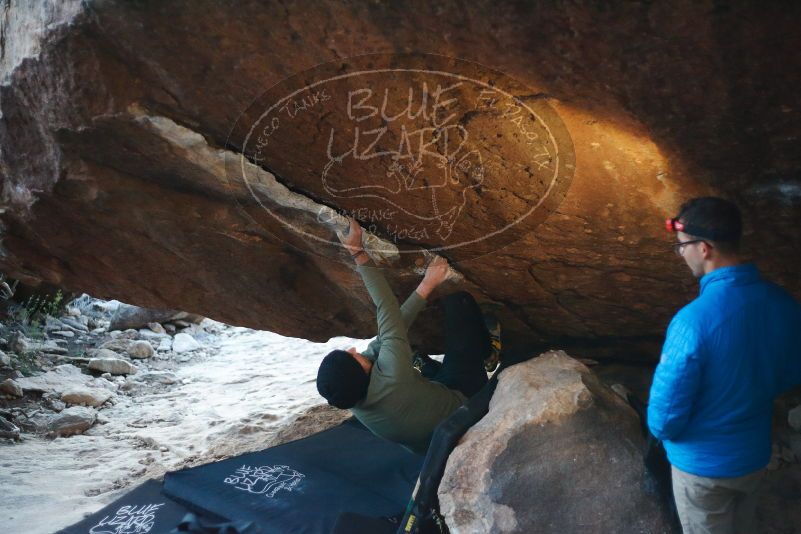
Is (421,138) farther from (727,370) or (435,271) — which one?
(727,370)

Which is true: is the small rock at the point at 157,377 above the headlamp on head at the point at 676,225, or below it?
below

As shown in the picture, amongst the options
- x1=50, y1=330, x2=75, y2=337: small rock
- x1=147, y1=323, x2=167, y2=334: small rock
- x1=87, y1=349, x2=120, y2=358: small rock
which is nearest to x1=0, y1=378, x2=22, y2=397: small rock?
x1=87, y1=349, x2=120, y2=358: small rock

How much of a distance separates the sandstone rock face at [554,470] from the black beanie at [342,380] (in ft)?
1.99

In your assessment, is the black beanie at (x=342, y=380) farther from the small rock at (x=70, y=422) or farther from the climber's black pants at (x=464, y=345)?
the small rock at (x=70, y=422)

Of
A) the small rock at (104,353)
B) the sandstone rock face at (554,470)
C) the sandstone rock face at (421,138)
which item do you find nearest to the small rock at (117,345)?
the small rock at (104,353)

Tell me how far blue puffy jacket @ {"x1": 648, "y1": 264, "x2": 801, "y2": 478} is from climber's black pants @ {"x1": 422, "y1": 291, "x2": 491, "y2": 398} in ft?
5.44

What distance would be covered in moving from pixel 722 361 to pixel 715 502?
496 millimetres

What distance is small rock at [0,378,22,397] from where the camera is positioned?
18.6ft

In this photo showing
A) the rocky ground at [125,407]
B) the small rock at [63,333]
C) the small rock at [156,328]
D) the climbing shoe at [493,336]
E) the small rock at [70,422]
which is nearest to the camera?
the climbing shoe at [493,336]

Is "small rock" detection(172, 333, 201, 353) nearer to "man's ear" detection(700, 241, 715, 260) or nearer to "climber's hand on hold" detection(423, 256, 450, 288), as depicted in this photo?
"climber's hand on hold" detection(423, 256, 450, 288)

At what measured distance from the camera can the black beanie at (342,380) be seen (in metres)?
2.89

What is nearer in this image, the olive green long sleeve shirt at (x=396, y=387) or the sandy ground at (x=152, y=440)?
the olive green long sleeve shirt at (x=396, y=387)

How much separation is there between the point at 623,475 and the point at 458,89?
1.57 meters

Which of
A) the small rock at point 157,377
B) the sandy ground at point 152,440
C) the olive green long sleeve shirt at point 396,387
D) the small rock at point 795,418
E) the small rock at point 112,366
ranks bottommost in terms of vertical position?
the sandy ground at point 152,440
